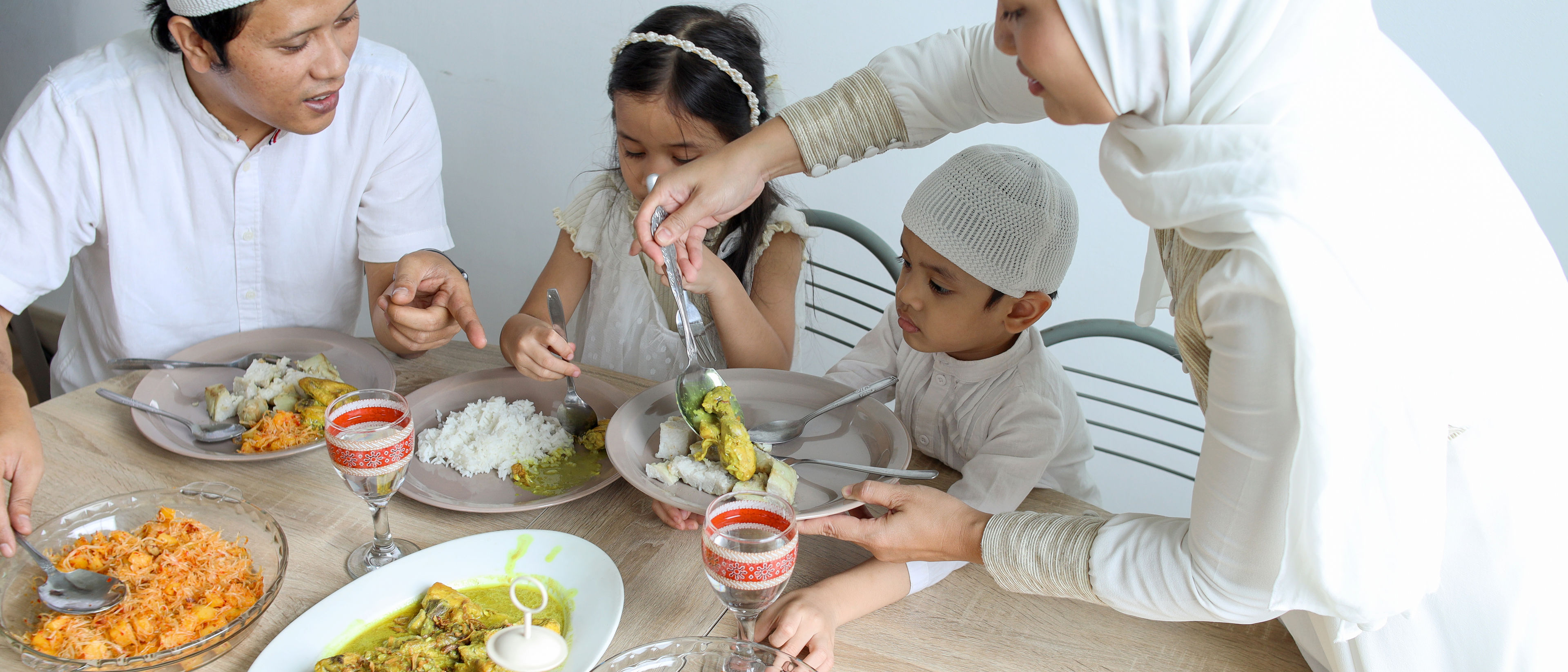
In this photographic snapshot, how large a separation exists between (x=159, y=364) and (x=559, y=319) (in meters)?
0.79

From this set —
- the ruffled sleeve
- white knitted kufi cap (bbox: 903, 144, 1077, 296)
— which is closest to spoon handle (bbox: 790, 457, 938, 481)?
white knitted kufi cap (bbox: 903, 144, 1077, 296)

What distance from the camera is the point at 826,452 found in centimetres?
160

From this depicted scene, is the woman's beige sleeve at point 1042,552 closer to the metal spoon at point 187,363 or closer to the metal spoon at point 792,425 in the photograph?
the metal spoon at point 792,425

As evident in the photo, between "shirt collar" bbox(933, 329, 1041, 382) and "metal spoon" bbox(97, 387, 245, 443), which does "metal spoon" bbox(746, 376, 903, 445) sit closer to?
"shirt collar" bbox(933, 329, 1041, 382)

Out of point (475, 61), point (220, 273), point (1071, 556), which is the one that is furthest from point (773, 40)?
point (1071, 556)

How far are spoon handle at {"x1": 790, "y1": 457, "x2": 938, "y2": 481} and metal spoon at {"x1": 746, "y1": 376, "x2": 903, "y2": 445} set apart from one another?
0.08 metres

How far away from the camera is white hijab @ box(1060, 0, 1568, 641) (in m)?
0.94

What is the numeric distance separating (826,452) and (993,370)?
16.9 inches

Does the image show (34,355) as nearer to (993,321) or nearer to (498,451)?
(498,451)

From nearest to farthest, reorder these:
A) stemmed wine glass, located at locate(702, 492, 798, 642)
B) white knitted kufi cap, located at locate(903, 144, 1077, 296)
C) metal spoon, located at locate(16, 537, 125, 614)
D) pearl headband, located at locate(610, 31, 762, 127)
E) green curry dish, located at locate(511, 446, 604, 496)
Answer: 1. stemmed wine glass, located at locate(702, 492, 798, 642)
2. metal spoon, located at locate(16, 537, 125, 614)
3. green curry dish, located at locate(511, 446, 604, 496)
4. white knitted kufi cap, located at locate(903, 144, 1077, 296)
5. pearl headband, located at locate(610, 31, 762, 127)

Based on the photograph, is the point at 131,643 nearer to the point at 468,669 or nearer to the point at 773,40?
the point at 468,669

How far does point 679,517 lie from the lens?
145 centimetres

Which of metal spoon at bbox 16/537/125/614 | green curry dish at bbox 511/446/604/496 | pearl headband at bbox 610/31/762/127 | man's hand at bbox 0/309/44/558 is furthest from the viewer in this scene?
pearl headband at bbox 610/31/762/127

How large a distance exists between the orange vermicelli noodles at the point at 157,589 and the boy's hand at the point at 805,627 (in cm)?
72
